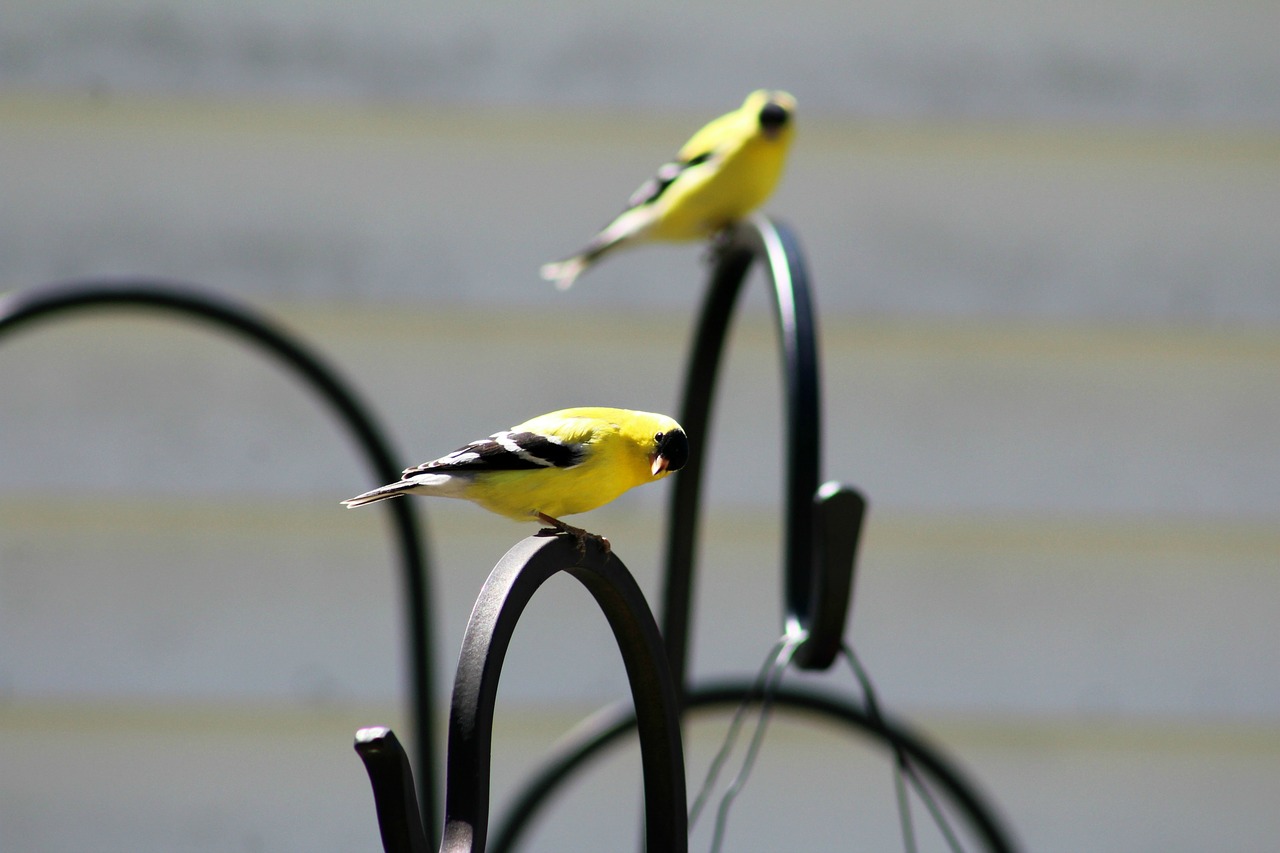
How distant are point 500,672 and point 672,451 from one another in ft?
0.83

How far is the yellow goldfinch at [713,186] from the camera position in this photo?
2322 millimetres

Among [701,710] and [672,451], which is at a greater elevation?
[672,451]

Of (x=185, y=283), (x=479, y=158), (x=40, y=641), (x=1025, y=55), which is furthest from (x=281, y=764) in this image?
(x=1025, y=55)

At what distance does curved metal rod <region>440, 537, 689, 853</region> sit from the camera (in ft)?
3.22

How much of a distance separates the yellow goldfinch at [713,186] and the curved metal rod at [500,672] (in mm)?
1164

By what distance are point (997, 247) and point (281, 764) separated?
6.47 ft

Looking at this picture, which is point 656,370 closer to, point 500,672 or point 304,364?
point 304,364

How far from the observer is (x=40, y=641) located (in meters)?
3.06

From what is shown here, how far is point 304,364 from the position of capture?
77.4 inches

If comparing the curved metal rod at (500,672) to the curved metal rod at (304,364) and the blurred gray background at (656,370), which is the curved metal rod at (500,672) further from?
the blurred gray background at (656,370)

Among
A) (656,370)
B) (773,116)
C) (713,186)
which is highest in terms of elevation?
(773,116)

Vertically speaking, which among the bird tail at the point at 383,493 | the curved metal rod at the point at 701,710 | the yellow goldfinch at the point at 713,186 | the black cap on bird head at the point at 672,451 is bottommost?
the curved metal rod at the point at 701,710

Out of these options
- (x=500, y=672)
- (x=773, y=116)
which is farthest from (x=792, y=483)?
(x=773, y=116)

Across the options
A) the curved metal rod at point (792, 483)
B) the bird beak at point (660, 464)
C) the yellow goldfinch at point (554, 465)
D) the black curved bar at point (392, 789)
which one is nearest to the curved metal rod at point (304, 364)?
the curved metal rod at point (792, 483)
